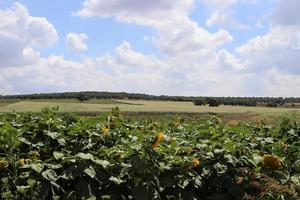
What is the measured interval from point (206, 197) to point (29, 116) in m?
3.24

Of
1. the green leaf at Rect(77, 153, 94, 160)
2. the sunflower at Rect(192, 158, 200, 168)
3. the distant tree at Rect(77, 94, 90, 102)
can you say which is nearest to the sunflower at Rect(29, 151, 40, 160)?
the green leaf at Rect(77, 153, 94, 160)

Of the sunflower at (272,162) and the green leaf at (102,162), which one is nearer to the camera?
the green leaf at (102,162)

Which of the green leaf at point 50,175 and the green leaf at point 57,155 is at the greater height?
the green leaf at point 57,155

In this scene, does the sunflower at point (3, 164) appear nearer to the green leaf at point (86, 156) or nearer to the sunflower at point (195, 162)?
the green leaf at point (86, 156)

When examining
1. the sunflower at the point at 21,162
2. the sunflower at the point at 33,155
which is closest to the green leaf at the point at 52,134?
the sunflower at the point at 33,155

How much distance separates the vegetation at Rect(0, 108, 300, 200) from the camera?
16.4 feet

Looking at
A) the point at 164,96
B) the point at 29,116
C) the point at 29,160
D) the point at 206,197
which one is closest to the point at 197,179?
the point at 206,197

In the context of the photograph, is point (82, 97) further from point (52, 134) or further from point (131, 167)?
point (131, 167)

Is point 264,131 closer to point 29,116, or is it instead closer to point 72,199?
point 29,116

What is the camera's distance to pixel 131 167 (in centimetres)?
500

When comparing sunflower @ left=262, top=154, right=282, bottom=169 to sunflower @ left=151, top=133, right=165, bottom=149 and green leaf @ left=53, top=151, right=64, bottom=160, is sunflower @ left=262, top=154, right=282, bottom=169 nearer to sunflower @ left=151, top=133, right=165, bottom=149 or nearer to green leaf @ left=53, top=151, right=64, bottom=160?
sunflower @ left=151, top=133, right=165, bottom=149

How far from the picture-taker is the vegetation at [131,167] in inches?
197

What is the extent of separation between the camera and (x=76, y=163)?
5191 millimetres

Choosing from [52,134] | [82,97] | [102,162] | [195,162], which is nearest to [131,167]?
[102,162]
